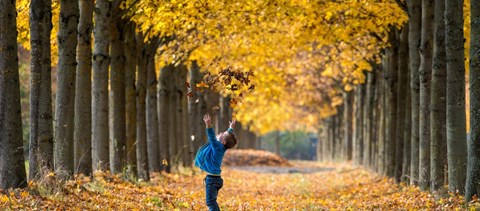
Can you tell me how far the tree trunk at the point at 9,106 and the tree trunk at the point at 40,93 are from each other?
1.94 ft

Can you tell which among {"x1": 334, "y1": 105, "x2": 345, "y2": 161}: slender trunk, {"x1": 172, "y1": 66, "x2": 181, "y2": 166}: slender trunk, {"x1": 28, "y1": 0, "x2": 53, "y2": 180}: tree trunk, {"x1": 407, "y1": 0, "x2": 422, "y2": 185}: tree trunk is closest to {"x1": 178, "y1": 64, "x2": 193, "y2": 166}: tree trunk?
{"x1": 172, "y1": 66, "x2": 181, "y2": 166}: slender trunk

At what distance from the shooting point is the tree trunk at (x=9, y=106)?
10781mm

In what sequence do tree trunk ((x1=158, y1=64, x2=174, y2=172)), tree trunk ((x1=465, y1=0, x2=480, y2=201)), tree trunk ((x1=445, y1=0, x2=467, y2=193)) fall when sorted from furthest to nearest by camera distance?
tree trunk ((x1=158, y1=64, x2=174, y2=172)) < tree trunk ((x1=445, y1=0, x2=467, y2=193)) < tree trunk ((x1=465, y1=0, x2=480, y2=201))

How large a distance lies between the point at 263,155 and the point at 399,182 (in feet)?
95.5

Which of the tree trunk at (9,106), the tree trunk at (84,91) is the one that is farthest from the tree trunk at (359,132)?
the tree trunk at (9,106)

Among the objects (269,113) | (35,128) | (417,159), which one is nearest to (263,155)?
(269,113)

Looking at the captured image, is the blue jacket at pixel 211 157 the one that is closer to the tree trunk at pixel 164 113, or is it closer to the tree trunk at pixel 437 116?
the tree trunk at pixel 437 116

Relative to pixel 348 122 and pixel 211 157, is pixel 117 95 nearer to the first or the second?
pixel 211 157

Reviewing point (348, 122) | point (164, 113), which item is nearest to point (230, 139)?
point (164, 113)

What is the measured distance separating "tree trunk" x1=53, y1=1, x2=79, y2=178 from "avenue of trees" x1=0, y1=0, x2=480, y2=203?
0.02 m

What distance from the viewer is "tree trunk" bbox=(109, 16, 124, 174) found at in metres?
18.0

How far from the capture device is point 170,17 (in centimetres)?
1627

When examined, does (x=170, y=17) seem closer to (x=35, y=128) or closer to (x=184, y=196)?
(x=184, y=196)

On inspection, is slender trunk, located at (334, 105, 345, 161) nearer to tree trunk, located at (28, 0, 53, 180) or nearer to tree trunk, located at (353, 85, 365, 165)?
tree trunk, located at (353, 85, 365, 165)
